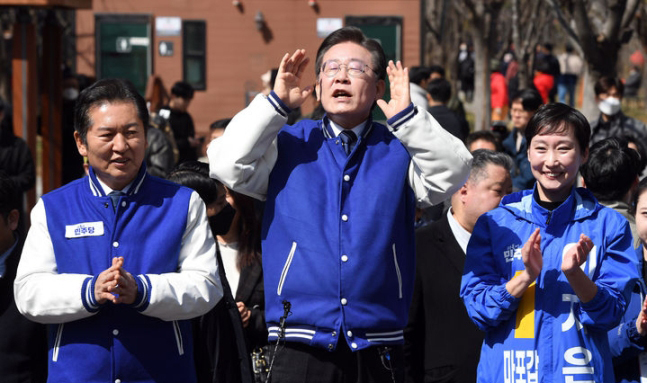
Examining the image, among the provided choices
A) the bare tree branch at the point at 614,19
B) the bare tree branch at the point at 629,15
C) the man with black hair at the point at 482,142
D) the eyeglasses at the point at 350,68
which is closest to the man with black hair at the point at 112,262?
the eyeglasses at the point at 350,68

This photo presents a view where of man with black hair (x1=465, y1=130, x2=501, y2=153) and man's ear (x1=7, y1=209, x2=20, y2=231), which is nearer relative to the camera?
man's ear (x1=7, y1=209, x2=20, y2=231)

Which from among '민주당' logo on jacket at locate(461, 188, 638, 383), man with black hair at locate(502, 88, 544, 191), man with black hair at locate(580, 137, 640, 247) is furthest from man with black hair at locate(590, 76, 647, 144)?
'민주당' logo on jacket at locate(461, 188, 638, 383)

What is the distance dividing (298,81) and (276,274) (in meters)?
0.76

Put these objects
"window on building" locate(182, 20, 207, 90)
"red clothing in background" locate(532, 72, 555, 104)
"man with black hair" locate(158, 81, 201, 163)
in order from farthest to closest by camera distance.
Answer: "red clothing in background" locate(532, 72, 555, 104) → "window on building" locate(182, 20, 207, 90) → "man with black hair" locate(158, 81, 201, 163)

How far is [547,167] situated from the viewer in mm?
4277

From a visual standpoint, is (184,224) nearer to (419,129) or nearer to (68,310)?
(68,310)

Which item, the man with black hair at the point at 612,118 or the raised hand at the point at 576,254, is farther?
the man with black hair at the point at 612,118

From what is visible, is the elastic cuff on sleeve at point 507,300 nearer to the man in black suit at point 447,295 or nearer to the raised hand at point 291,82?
the raised hand at point 291,82

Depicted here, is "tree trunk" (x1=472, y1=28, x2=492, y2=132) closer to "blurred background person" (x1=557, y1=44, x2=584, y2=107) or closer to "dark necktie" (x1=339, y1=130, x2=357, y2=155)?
"blurred background person" (x1=557, y1=44, x2=584, y2=107)

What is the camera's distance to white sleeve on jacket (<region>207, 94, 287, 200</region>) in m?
4.10

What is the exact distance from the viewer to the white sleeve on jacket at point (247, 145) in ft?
13.5

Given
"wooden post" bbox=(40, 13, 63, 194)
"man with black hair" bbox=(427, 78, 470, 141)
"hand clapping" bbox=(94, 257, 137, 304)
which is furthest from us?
"wooden post" bbox=(40, 13, 63, 194)

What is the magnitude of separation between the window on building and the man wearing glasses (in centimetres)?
1576

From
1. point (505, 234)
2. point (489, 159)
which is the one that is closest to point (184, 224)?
point (505, 234)
